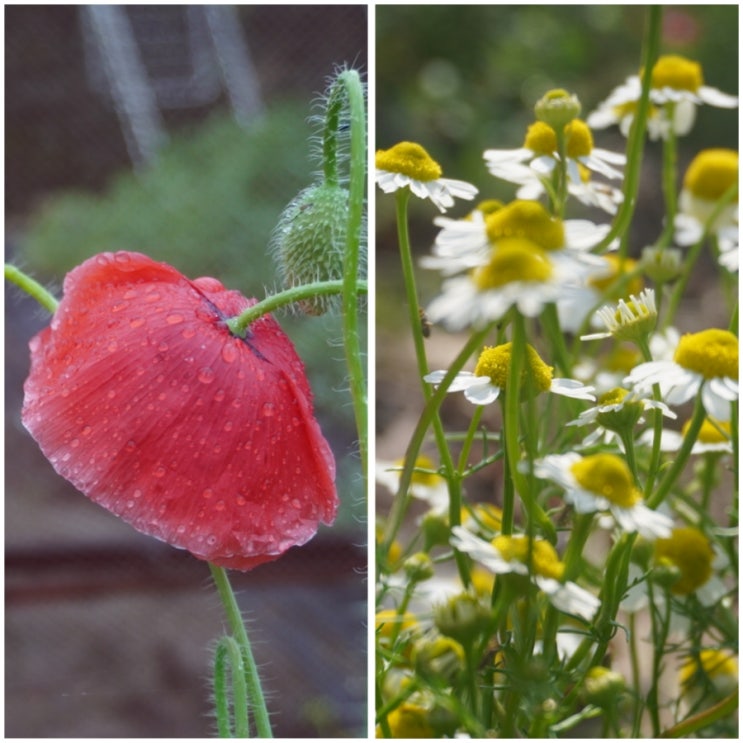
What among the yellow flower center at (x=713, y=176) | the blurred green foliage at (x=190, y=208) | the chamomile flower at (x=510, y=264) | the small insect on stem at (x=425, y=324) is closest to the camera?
the chamomile flower at (x=510, y=264)

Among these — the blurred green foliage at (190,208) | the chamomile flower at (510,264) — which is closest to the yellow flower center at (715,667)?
the chamomile flower at (510,264)

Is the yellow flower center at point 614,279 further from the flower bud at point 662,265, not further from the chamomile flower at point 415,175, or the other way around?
the chamomile flower at point 415,175

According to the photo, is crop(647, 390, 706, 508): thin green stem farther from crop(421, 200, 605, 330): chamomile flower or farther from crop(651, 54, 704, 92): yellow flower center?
crop(651, 54, 704, 92): yellow flower center

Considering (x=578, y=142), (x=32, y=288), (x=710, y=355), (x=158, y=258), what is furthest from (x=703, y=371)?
(x=158, y=258)

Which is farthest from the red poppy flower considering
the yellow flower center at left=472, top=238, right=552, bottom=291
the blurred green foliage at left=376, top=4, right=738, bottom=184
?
the blurred green foliage at left=376, top=4, right=738, bottom=184

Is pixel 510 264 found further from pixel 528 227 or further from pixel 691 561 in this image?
pixel 691 561

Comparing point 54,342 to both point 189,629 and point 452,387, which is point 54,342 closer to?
point 452,387
